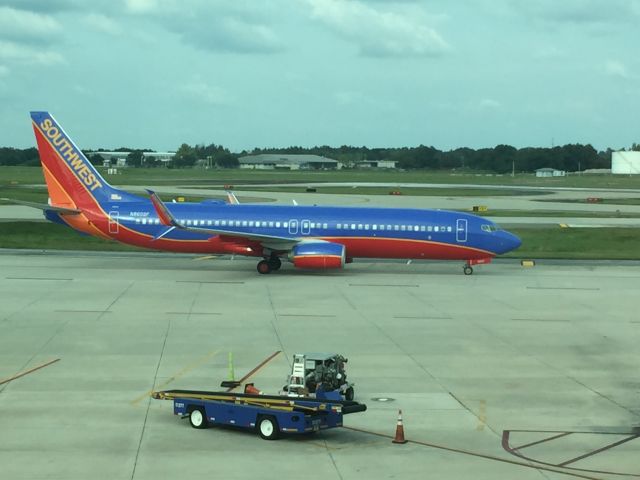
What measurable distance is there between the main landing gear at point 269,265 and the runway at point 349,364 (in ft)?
2.49

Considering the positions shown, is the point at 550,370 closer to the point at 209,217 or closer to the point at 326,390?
the point at 326,390

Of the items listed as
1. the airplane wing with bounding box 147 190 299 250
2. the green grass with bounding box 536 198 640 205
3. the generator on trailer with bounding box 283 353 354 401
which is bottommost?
the generator on trailer with bounding box 283 353 354 401

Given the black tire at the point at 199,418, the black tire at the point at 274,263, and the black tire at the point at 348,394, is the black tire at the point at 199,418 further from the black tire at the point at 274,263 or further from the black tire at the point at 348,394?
the black tire at the point at 274,263

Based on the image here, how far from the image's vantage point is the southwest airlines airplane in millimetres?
51375

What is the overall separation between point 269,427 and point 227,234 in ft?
97.0

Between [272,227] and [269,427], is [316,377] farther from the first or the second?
[272,227]

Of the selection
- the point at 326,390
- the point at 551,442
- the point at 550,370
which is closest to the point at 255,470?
the point at 326,390

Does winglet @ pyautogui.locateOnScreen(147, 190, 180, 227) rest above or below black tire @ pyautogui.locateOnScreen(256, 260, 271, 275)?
above

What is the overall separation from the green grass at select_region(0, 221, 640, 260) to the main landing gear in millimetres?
14401

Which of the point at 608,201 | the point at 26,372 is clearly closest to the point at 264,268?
the point at 26,372

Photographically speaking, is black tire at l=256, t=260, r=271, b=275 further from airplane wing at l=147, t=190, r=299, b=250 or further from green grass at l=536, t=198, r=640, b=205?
green grass at l=536, t=198, r=640, b=205

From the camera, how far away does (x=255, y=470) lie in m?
18.5

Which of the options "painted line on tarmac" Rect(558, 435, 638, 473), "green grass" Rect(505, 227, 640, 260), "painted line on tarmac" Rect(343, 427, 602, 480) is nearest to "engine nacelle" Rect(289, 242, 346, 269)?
"green grass" Rect(505, 227, 640, 260)

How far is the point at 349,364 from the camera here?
1142 inches
